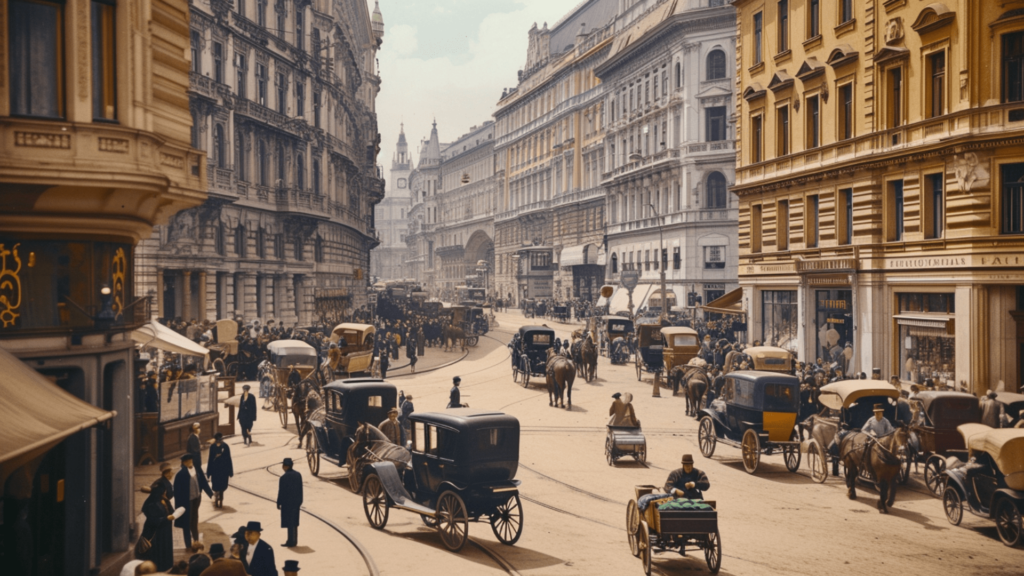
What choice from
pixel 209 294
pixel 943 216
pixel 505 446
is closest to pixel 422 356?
pixel 209 294

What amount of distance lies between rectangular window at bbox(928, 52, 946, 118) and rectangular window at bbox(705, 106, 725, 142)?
32.1m

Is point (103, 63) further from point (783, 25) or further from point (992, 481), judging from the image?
point (783, 25)

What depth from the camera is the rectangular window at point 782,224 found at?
3585 centimetres

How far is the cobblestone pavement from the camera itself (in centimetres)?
1309

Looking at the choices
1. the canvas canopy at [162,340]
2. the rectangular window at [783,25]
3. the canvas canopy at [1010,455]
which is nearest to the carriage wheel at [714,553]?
the canvas canopy at [1010,455]

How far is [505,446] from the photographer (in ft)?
46.9

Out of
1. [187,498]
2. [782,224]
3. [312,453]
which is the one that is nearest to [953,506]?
[312,453]

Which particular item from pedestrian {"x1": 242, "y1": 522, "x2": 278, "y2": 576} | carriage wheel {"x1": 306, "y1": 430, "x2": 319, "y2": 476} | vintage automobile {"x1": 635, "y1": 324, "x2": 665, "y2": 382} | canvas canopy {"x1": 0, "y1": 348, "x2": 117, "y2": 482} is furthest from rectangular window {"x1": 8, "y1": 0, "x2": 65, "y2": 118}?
vintage automobile {"x1": 635, "y1": 324, "x2": 665, "y2": 382}

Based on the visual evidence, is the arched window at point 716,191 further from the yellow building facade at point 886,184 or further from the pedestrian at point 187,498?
the pedestrian at point 187,498

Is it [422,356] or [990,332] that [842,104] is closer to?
[990,332]

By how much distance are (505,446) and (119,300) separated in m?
6.39

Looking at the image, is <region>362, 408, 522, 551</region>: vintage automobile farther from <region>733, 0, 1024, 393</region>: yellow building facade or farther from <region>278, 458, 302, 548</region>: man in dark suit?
<region>733, 0, 1024, 393</region>: yellow building facade

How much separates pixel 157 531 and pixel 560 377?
723 inches

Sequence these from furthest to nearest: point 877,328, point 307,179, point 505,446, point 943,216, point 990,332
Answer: point 307,179 < point 877,328 < point 943,216 < point 990,332 < point 505,446
